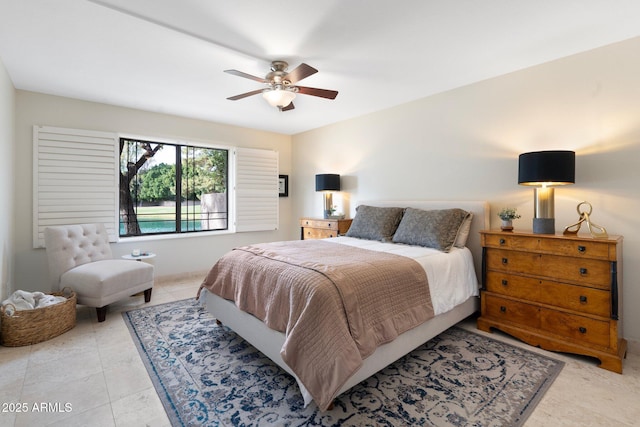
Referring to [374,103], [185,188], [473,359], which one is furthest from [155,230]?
[473,359]

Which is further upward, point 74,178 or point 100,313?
point 74,178

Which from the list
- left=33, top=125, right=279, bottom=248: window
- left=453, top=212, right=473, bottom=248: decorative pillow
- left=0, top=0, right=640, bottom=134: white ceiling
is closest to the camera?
left=0, top=0, right=640, bottom=134: white ceiling

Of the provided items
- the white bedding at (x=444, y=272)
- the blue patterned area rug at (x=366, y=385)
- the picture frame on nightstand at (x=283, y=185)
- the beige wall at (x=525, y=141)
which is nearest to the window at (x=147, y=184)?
the picture frame on nightstand at (x=283, y=185)

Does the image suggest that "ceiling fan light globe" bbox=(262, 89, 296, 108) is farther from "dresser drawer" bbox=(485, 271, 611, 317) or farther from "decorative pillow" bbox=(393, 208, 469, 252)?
"dresser drawer" bbox=(485, 271, 611, 317)

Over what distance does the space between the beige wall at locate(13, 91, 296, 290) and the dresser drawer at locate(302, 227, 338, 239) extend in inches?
36.8

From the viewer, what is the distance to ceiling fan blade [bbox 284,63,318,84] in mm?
2299

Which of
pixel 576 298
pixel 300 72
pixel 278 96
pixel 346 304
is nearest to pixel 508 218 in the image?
pixel 576 298

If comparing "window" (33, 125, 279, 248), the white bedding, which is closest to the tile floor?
the white bedding

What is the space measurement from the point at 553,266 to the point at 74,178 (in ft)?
17.0

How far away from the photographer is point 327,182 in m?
4.63

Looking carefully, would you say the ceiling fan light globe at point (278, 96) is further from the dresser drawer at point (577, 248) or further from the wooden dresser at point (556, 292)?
the dresser drawer at point (577, 248)

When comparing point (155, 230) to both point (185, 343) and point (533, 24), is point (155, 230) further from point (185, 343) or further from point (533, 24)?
point (533, 24)

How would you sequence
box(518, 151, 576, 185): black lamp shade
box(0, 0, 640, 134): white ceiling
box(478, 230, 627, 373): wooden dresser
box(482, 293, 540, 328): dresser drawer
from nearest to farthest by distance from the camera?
1. box(0, 0, 640, 134): white ceiling
2. box(478, 230, 627, 373): wooden dresser
3. box(518, 151, 576, 185): black lamp shade
4. box(482, 293, 540, 328): dresser drawer

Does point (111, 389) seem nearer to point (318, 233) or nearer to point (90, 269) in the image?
point (90, 269)
